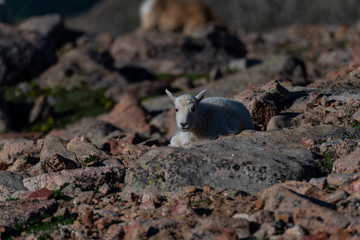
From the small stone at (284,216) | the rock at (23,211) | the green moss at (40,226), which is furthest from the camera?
the rock at (23,211)

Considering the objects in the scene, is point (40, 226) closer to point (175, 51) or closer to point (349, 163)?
point (349, 163)

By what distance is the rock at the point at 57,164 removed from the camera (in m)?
10.9

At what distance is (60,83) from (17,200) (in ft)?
71.3

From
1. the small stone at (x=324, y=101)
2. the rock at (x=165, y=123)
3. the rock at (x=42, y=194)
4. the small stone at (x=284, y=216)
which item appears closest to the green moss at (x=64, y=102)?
the rock at (x=165, y=123)

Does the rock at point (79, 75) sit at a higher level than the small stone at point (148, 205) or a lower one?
lower

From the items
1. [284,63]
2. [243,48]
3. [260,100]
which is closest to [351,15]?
[243,48]

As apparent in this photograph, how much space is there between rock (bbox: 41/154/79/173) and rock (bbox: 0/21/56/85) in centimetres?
2141

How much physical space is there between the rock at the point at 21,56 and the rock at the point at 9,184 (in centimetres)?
2129

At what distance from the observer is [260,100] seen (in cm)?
1356

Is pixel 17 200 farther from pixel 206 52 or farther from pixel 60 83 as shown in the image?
pixel 206 52

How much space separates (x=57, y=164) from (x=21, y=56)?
22378 millimetres

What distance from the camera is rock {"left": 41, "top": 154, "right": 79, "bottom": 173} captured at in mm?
10945

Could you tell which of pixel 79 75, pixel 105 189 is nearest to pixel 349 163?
pixel 105 189

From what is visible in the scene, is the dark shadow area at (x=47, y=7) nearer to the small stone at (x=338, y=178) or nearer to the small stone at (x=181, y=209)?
the small stone at (x=181, y=209)
